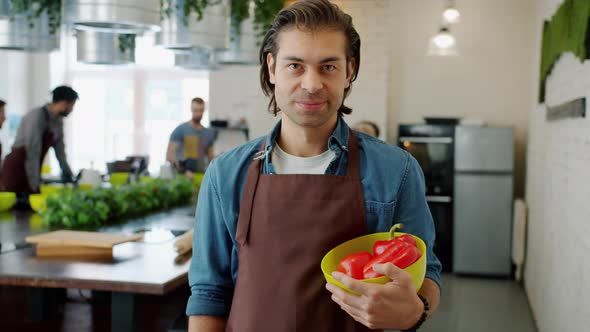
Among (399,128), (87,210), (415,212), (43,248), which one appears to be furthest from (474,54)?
(415,212)

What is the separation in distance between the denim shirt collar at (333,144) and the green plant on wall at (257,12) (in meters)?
2.86

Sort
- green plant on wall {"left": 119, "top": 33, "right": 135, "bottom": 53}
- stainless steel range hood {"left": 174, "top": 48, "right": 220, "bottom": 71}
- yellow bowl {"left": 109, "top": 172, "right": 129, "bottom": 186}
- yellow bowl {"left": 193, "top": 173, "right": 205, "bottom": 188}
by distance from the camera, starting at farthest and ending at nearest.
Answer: yellow bowl {"left": 193, "top": 173, "right": 205, "bottom": 188} → yellow bowl {"left": 109, "top": 172, "right": 129, "bottom": 186} → stainless steel range hood {"left": 174, "top": 48, "right": 220, "bottom": 71} → green plant on wall {"left": 119, "top": 33, "right": 135, "bottom": 53}

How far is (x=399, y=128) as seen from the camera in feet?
26.7

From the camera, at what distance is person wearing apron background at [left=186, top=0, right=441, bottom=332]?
58.9 inches

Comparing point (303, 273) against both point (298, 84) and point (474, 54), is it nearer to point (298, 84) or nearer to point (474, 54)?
point (298, 84)

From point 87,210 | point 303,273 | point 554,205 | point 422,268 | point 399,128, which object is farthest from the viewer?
point 399,128

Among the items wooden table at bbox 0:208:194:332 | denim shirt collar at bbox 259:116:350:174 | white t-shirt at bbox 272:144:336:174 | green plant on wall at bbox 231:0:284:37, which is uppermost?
green plant on wall at bbox 231:0:284:37

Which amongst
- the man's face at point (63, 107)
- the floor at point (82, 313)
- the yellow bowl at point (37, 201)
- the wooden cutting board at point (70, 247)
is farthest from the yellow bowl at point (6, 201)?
the wooden cutting board at point (70, 247)

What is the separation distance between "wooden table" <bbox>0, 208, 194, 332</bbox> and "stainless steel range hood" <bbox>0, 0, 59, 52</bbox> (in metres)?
1.13

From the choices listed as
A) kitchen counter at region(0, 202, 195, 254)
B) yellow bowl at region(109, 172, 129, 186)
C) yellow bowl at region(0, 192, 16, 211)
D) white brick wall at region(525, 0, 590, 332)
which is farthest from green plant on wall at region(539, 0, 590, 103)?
yellow bowl at region(0, 192, 16, 211)

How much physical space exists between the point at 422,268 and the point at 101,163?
12.7m

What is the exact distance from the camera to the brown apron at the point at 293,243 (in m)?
1.52

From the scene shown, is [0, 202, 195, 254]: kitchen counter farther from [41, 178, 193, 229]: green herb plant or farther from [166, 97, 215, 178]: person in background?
[166, 97, 215, 178]: person in background

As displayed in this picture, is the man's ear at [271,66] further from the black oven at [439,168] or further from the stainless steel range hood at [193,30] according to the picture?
the black oven at [439,168]
